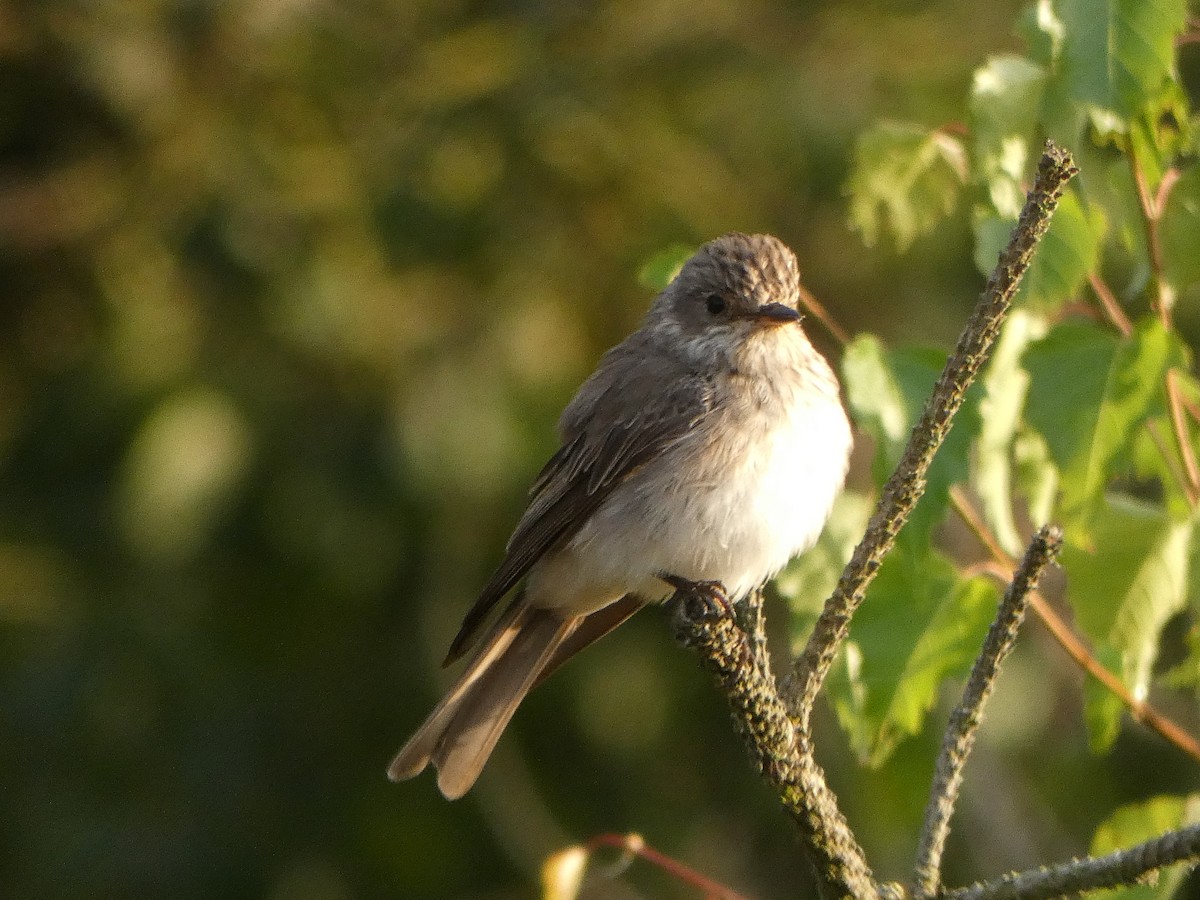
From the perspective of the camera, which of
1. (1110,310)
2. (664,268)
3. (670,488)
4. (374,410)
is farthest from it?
(374,410)

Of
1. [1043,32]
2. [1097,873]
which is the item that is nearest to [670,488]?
[1043,32]

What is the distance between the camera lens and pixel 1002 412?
3.33 meters

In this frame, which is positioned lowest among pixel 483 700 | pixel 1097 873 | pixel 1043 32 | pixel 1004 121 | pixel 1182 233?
pixel 483 700

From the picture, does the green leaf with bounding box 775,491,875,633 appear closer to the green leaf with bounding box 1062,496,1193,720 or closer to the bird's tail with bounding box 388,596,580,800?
the green leaf with bounding box 1062,496,1193,720

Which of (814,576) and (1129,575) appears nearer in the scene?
(1129,575)

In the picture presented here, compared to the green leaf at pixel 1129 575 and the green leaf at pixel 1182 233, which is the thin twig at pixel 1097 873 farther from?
the green leaf at pixel 1182 233

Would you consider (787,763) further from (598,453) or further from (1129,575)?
(598,453)

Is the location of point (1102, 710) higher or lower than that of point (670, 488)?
lower

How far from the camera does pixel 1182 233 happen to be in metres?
3.13

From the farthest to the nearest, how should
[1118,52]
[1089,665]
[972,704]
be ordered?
[1089,665], [1118,52], [972,704]

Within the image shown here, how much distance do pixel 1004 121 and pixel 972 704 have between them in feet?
3.53

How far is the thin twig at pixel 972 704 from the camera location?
2621mm

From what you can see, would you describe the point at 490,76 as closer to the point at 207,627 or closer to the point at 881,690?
the point at 207,627

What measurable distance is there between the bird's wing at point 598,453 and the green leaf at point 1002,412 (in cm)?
114
